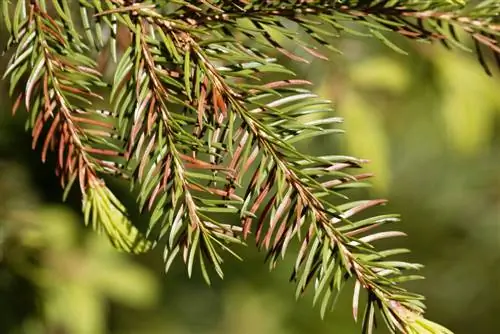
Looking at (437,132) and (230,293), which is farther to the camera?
(437,132)

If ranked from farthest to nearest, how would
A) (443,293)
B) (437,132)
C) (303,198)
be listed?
(443,293) → (437,132) → (303,198)

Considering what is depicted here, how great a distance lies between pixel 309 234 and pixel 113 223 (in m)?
0.15

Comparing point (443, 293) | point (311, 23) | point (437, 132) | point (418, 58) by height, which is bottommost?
point (443, 293)

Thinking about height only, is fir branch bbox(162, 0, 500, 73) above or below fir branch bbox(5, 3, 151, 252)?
above

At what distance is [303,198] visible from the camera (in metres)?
0.54

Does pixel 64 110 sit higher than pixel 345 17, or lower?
lower

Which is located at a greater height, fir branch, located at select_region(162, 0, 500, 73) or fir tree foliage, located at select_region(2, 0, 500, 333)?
fir branch, located at select_region(162, 0, 500, 73)

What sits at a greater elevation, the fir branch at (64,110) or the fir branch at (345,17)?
the fir branch at (345,17)

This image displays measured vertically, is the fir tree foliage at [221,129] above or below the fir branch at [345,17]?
below

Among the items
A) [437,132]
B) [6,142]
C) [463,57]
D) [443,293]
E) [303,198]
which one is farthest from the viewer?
[443,293]

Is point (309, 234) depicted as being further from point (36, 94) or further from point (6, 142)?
point (6, 142)

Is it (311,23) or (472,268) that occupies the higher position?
(311,23)

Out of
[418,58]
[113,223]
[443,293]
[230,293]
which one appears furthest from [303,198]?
[443,293]

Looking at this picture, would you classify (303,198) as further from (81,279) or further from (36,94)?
(81,279)
